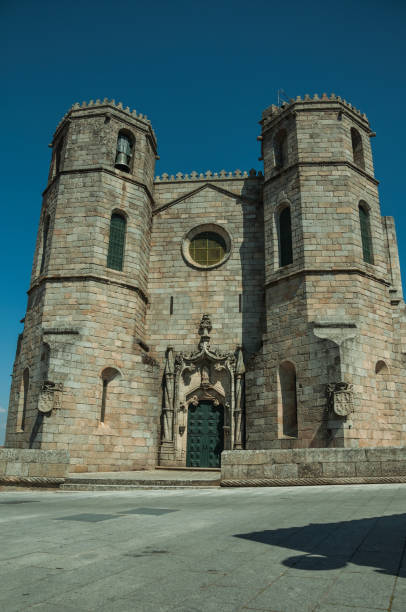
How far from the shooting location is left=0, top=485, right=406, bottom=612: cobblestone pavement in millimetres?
2953

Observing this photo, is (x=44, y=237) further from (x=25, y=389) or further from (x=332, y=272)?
(x=332, y=272)

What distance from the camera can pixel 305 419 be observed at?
1488 centimetres

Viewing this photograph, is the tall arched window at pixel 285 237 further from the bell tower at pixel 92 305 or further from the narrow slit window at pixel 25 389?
the narrow slit window at pixel 25 389

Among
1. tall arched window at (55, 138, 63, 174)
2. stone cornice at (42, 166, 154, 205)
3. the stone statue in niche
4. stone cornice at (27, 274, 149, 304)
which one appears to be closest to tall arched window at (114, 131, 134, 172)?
stone cornice at (42, 166, 154, 205)

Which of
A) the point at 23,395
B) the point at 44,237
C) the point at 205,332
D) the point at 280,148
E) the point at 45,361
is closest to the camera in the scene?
the point at 45,361

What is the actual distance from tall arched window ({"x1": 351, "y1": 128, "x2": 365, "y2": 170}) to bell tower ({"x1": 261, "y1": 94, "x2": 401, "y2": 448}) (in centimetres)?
5

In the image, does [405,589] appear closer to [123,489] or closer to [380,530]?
[380,530]

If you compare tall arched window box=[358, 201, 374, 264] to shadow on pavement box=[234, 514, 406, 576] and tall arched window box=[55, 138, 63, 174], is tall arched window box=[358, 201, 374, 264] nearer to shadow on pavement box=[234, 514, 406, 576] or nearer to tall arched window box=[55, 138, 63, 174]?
tall arched window box=[55, 138, 63, 174]

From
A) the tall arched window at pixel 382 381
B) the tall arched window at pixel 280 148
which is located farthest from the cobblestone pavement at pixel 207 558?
the tall arched window at pixel 280 148

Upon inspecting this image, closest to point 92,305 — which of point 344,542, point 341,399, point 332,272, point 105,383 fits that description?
point 105,383

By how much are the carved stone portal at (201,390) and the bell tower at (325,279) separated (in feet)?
5.42

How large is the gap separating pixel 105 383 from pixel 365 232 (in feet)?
36.9

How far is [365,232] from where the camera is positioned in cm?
1791

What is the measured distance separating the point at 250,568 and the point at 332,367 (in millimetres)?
11576
